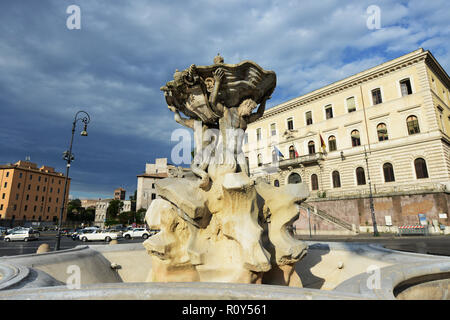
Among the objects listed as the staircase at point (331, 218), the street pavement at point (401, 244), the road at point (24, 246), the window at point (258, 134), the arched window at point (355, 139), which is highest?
the window at point (258, 134)

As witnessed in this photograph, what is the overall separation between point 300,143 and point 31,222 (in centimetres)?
5552

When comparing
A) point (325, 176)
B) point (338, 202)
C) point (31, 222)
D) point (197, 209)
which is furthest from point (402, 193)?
point (31, 222)

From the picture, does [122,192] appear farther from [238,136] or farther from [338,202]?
[238,136]

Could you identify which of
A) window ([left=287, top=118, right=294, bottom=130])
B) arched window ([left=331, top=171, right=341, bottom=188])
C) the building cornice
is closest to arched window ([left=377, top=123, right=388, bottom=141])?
the building cornice

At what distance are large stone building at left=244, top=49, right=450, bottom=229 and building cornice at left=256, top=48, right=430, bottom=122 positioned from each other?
0.10 meters

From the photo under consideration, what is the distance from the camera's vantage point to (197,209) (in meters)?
5.43

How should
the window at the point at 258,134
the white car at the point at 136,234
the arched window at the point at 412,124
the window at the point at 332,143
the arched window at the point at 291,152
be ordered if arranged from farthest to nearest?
1. the window at the point at 258,134
2. the arched window at the point at 291,152
3. the window at the point at 332,143
4. the white car at the point at 136,234
5. the arched window at the point at 412,124

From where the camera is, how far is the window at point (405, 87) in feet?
87.1

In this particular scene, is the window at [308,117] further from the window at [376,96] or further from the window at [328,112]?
the window at [376,96]

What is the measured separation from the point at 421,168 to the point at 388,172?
2.77m

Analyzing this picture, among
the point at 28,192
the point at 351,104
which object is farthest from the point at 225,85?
the point at 28,192

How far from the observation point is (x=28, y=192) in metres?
57.1

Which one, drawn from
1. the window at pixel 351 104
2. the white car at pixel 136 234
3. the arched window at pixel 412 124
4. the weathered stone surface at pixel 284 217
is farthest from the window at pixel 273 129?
the weathered stone surface at pixel 284 217

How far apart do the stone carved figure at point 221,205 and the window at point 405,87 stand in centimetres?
2662
